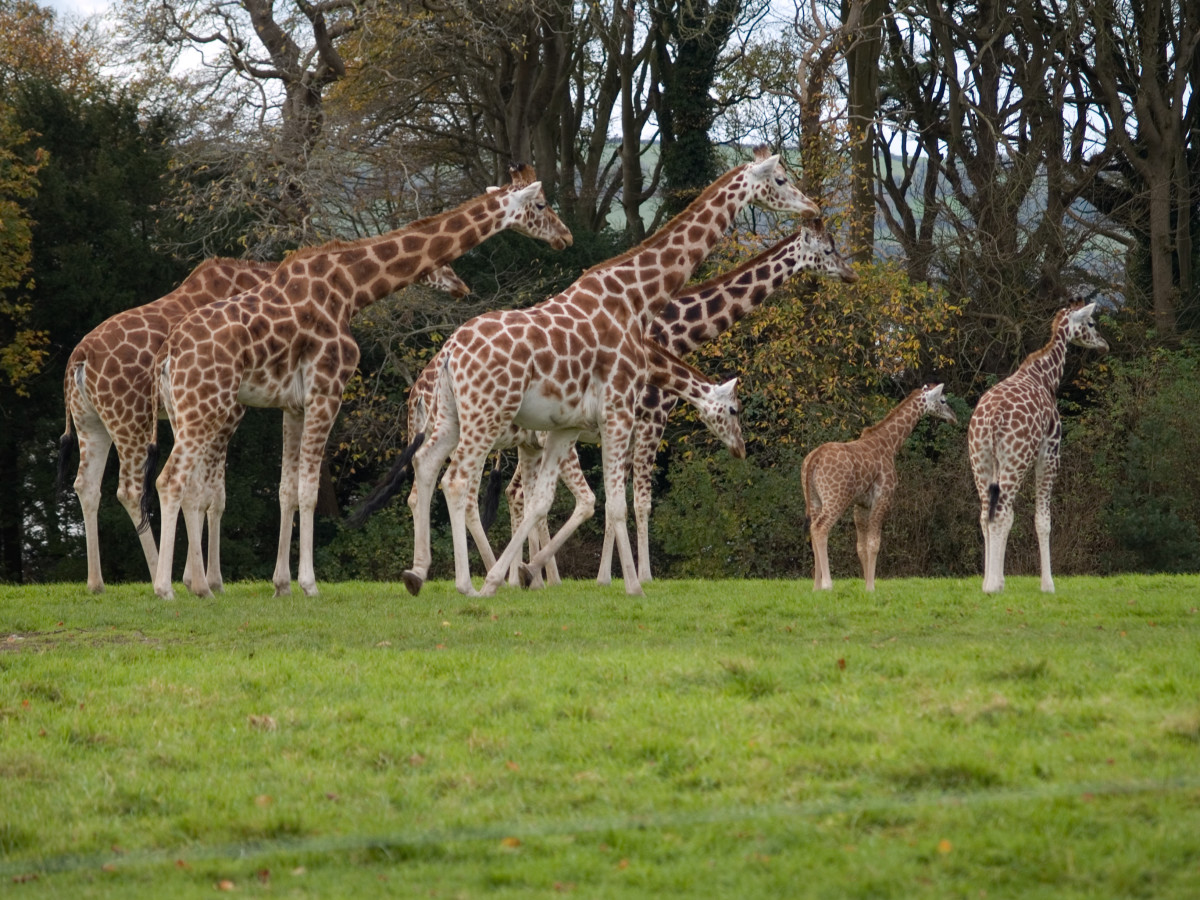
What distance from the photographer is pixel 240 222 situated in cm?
2595

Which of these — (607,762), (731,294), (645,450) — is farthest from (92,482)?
(607,762)

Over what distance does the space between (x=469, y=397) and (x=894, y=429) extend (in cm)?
452

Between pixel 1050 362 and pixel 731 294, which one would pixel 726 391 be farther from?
pixel 1050 362

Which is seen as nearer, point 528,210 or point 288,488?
point 288,488

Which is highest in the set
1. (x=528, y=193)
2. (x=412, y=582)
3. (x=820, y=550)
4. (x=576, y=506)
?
(x=528, y=193)

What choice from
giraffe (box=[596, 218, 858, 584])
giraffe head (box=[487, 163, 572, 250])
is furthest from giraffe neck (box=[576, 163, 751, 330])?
giraffe head (box=[487, 163, 572, 250])

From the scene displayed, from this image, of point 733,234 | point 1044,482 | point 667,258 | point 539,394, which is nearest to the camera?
point 539,394

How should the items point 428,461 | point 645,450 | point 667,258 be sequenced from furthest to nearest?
point 645,450
point 667,258
point 428,461

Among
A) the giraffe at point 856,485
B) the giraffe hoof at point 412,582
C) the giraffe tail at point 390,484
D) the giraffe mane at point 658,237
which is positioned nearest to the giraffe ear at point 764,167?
the giraffe mane at point 658,237

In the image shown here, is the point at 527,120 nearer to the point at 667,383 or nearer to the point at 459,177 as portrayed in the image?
the point at 459,177

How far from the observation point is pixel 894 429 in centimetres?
1501

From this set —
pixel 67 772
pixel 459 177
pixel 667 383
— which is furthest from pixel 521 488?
pixel 459 177

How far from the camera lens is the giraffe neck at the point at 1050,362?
48.3 feet

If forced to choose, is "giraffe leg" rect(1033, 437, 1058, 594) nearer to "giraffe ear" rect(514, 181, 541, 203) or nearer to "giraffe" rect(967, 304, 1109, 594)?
"giraffe" rect(967, 304, 1109, 594)
